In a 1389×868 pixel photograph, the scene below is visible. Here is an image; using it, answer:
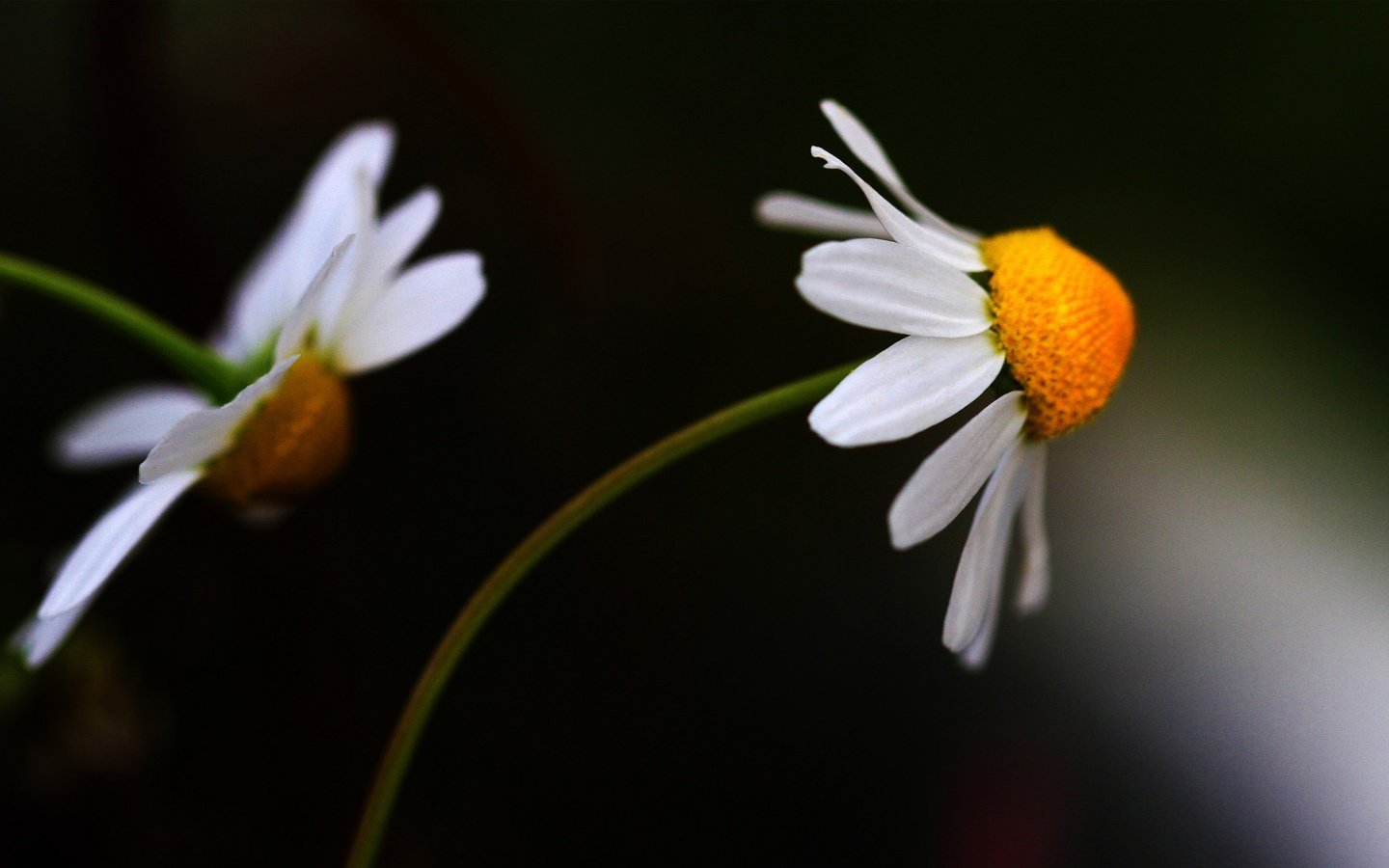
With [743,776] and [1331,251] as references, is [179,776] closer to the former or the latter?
[743,776]

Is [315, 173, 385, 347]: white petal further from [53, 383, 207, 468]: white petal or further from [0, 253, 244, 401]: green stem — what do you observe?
[53, 383, 207, 468]: white petal

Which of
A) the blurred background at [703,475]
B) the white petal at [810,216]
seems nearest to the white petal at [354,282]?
the white petal at [810,216]

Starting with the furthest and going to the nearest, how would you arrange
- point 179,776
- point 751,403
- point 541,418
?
point 541,418 < point 179,776 < point 751,403

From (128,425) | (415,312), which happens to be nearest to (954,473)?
(415,312)

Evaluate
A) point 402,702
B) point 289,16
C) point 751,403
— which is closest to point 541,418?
point 402,702

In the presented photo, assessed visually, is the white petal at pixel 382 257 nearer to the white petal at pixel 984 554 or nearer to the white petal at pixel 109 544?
the white petal at pixel 109 544

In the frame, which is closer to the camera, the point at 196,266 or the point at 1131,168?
the point at 196,266

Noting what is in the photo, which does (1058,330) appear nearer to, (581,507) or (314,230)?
(581,507)
